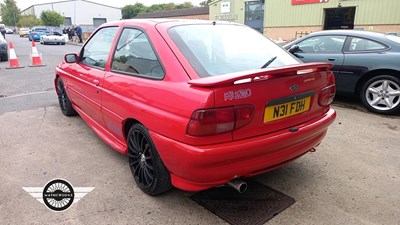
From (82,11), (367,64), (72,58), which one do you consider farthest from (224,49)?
(82,11)

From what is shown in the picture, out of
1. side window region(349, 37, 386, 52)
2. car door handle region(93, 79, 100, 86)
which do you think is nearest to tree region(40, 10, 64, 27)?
side window region(349, 37, 386, 52)

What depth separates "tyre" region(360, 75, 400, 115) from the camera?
5.15 m

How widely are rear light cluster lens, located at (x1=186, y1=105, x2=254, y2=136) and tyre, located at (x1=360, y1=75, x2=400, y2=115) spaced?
4080mm

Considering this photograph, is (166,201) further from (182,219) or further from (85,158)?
(85,158)

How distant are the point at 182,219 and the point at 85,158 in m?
1.68

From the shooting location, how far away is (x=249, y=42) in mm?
3102

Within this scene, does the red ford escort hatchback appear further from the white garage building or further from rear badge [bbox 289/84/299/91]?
the white garage building

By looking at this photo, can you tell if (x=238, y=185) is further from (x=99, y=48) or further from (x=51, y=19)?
(x=51, y=19)

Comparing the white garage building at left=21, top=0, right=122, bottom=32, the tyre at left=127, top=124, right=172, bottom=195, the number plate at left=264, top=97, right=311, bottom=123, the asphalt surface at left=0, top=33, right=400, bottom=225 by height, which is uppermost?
the white garage building at left=21, top=0, right=122, bottom=32

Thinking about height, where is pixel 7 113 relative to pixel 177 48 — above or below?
below

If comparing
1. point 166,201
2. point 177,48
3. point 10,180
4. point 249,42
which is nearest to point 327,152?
point 249,42

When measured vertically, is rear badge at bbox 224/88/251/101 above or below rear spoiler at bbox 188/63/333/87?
below

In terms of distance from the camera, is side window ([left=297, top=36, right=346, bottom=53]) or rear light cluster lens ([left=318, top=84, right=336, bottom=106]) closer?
rear light cluster lens ([left=318, top=84, right=336, bottom=106])

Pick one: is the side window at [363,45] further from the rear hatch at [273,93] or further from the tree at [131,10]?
the tree at [131,10]
